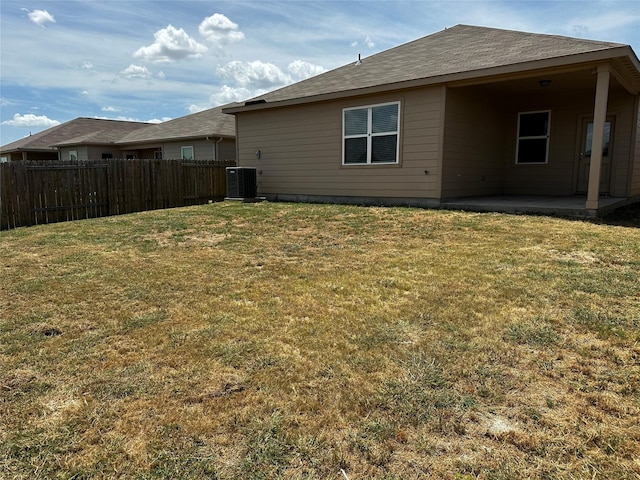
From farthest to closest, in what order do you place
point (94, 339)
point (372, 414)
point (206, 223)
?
point (206, 223) → point (94, 339) → point (372, 414)

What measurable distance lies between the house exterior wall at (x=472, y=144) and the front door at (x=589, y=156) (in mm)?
1846

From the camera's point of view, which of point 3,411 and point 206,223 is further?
point 206,223

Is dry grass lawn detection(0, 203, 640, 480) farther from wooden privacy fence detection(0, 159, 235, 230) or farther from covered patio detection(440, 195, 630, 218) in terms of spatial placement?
wooden privacy fence detection(0, 159, 235, 230)

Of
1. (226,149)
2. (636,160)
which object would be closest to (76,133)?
(226,149)

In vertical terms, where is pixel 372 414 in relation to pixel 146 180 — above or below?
below

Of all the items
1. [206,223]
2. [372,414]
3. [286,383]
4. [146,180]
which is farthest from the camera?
[146,180]

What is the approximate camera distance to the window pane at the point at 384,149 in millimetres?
9797

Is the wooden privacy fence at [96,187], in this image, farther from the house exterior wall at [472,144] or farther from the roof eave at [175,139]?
the house exterior wall at [472,144]

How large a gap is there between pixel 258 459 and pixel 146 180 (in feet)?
36.8

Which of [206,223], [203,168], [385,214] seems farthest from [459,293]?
[203,168]

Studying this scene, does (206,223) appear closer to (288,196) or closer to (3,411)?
(288,196)

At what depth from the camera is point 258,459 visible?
1808mm

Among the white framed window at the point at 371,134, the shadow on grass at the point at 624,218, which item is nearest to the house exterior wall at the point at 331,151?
the white framed window at the point at 371,134

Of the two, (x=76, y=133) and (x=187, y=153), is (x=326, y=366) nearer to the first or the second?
(x=187, y=153)
